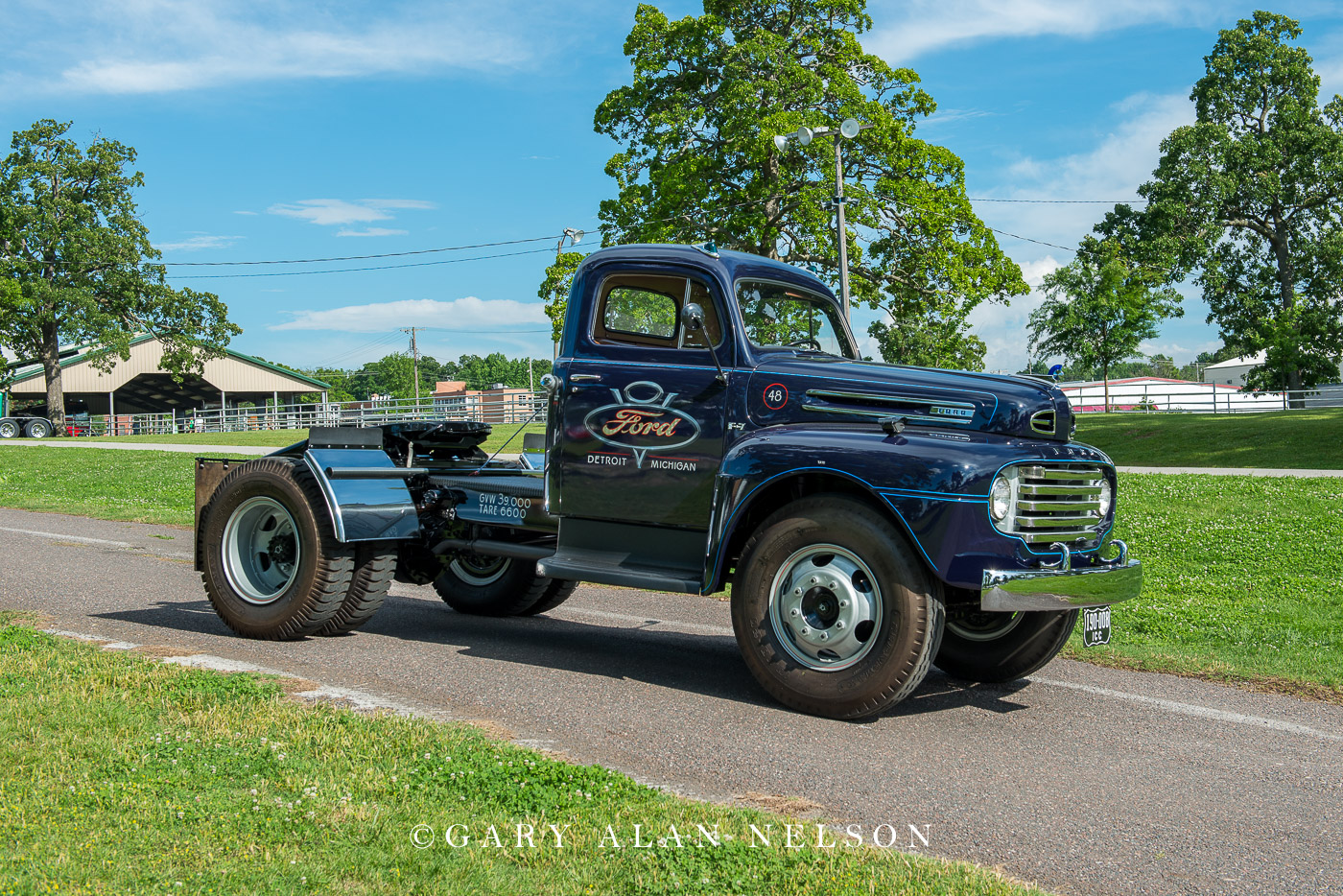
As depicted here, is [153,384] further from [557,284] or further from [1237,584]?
[1237,584]

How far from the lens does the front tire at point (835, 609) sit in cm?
511

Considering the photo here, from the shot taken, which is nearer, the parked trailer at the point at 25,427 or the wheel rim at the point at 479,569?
the wheel rim at the point at 479,569

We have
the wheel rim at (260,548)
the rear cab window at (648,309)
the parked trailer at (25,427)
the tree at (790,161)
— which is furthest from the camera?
the parked trailer at (25,427)

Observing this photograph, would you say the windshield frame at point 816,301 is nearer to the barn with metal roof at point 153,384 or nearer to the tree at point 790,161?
the tree at point 790,161

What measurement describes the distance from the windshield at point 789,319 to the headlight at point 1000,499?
1.71m

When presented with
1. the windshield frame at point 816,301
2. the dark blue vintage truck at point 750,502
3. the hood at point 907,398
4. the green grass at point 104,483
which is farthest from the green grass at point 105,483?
the hood at point 907,398

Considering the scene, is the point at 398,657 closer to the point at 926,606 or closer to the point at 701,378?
the point at 701,378

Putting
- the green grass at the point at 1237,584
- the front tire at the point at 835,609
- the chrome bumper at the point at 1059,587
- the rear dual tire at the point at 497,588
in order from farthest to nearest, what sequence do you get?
the rear dual tire at the point at 497,588
the green grass at the point at 1237,584
the front tire at the point at 835,609
the chrome bumper at the point at 1059,587

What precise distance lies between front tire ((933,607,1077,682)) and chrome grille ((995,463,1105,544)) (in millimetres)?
612

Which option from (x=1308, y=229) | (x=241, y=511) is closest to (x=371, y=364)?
(x=1308, y=229)

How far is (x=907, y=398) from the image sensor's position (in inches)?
224

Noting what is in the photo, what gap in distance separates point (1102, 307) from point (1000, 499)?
41.2m

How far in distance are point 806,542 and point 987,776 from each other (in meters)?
1.40

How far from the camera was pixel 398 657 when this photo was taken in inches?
260
